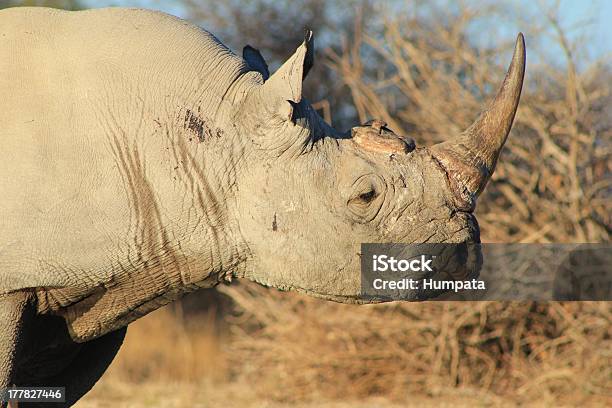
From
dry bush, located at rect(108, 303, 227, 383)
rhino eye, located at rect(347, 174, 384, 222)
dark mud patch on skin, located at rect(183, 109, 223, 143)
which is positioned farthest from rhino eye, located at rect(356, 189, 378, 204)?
dry bush, located at rect(108, 303, 227, 383)

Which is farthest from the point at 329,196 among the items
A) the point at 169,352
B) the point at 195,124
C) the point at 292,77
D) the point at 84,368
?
the point at 169,352

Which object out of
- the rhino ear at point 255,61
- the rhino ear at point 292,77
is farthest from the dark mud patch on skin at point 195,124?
the rhino ear at point 255,61

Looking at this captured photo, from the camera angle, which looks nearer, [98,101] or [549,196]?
[98,101]

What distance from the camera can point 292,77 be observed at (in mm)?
3799

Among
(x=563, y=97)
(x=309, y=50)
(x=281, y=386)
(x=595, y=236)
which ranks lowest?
(x=281, y=386)

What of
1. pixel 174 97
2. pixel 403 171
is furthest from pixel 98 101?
pixel 403 171

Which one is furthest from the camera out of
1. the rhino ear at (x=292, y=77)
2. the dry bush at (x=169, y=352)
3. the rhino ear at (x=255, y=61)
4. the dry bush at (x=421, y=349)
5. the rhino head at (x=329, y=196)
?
the dry bush at (x=169, y=352)

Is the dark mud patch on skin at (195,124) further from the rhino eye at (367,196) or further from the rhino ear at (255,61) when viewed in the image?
the rhino eye at (367,196)

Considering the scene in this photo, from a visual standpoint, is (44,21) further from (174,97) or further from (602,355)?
(602,355)

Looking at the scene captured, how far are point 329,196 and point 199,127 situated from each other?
56 cm

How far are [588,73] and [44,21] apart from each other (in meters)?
5.96

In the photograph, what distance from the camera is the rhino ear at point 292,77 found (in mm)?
3768

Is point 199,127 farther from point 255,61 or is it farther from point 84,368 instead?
point 84,368

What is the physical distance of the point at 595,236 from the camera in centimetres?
884
